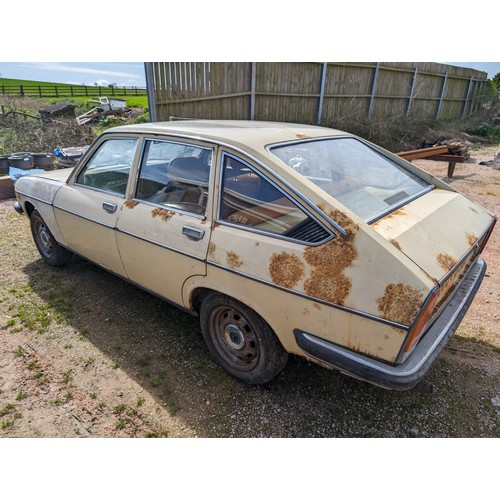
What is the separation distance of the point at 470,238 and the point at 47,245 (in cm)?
418

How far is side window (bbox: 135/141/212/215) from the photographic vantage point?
2527 mm

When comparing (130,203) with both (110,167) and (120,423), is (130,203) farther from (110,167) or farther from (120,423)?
(120,423)

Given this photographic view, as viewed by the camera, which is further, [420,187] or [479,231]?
[420,187]

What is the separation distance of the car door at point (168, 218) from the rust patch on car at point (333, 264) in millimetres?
766

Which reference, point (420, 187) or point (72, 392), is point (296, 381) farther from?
point (420, 187)

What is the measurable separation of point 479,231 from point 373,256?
1.21 meters

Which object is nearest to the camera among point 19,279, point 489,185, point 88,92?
point 19,279

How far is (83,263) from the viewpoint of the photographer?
4.40m

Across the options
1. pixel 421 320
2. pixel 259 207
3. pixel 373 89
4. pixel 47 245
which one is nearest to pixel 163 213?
pixel 259 207

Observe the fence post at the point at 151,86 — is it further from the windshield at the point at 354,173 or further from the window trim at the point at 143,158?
the windshield at the point at 354,173

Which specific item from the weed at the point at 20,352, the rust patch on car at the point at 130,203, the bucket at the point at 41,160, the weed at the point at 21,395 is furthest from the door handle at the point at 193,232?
the bucket at the point at 41,160

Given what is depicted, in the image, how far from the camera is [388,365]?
1.86 meters

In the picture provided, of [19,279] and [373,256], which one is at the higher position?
[373,256]

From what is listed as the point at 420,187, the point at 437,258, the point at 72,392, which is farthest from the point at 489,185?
the point at 72,392
